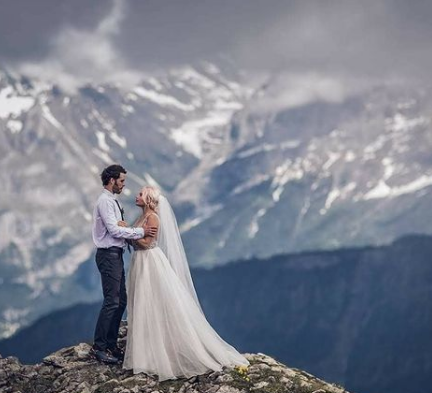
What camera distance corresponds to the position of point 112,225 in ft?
77.5

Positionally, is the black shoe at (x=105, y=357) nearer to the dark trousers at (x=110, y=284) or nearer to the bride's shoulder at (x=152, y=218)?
the dark trousers at (x=110, y=284)

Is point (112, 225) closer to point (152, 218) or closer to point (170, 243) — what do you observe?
point (152, 218)

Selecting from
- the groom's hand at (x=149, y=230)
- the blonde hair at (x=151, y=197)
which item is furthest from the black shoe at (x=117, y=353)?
the blonde hair at (x=151, y=197)

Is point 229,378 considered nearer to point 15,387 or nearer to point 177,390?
point 177,390

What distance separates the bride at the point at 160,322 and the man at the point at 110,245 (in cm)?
49

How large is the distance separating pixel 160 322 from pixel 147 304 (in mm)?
718

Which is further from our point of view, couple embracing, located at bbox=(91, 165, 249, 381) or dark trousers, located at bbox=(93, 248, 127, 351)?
dark trousers, located at bbox=(93, 248, 127, 351)

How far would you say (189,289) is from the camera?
25.5 metres

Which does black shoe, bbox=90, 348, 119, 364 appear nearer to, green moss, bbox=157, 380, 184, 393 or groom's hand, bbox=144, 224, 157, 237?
green moss, bbox=157, 380, 184, 393

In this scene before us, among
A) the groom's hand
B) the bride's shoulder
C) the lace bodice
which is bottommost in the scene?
the lace bodice

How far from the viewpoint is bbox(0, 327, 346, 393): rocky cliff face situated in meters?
23.2

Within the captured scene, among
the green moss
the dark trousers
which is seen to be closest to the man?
the dark trousers

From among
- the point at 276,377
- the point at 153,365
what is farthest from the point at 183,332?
the point at 276,377

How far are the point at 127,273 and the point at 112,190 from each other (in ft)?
9.74
